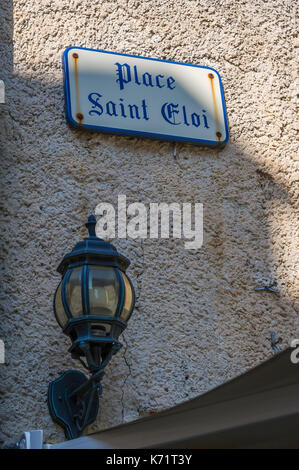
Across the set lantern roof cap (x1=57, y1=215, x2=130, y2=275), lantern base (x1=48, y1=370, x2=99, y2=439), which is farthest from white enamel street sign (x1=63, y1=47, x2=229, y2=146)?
lantern base (x1=48, y1=370, x2=99, y2=439)

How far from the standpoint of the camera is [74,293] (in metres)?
1.96

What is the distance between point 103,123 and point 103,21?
1.63 ft

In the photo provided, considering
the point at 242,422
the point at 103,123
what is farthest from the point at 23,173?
the point at 242,422

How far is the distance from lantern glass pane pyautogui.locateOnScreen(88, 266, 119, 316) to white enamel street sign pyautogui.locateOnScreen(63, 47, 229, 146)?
0.83m

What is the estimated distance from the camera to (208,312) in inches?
97.5

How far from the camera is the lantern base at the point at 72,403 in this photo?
6.94 ft

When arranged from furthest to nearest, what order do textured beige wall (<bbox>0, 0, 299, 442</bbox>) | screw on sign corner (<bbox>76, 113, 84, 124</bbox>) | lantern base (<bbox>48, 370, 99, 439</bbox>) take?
screw on sign corner (<bbox>76, 113, 84, 124</bbox>) < textured beige wall (<bbox>0, 0, 299, 442</bbox>) < lantern base (<bbox>48, 370, 99, 439</bbox>)

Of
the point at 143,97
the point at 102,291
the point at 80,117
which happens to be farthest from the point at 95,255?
the point at 143,97

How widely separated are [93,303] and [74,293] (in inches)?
2.6

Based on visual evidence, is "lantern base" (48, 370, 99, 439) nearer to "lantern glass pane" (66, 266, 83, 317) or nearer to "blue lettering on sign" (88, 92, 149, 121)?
"lantern glass pane" (66, 266, 83, 317)

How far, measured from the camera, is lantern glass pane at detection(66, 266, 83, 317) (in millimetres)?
1942

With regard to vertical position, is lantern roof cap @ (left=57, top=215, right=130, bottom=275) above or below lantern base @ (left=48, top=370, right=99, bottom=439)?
above

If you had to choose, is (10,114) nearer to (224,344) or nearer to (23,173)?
(23,173)

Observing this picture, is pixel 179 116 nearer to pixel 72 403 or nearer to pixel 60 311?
pixel 60 311
